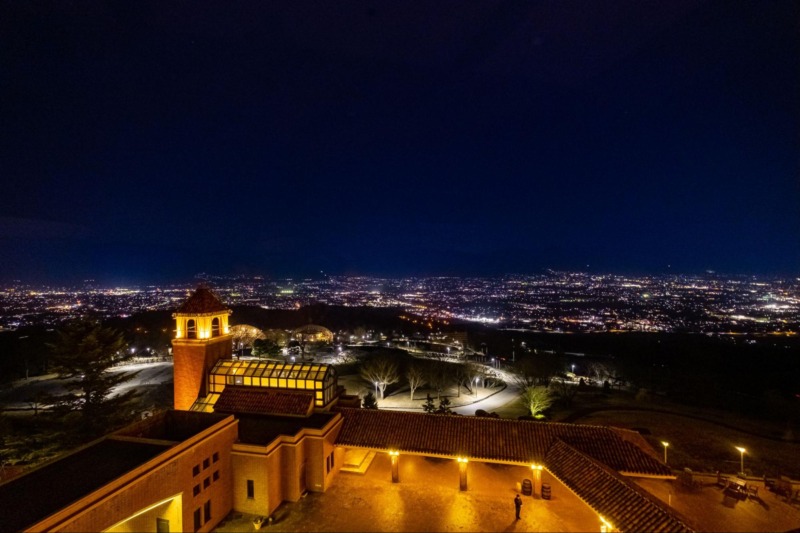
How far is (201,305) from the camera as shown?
72.8 feet

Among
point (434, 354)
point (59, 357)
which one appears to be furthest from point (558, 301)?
point (59, 357)

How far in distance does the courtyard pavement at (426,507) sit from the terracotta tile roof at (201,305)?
10989 millimetres

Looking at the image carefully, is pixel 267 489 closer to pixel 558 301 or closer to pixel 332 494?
pixel 332 494

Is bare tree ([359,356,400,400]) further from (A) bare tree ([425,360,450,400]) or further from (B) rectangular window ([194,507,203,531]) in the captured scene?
(B) rectangular window ([194,507,203,531])

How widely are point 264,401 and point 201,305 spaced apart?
6843mm

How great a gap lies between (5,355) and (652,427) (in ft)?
222

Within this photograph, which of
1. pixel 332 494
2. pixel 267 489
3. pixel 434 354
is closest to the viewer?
pixel 267 489

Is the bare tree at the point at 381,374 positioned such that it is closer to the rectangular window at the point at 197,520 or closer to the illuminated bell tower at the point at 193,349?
the illuminated bell tower at the point at 193,349

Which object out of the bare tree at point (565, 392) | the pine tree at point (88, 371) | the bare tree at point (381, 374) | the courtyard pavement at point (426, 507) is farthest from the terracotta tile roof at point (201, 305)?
the bare tree at point (565, 392)

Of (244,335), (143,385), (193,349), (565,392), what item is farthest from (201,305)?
(244,335)

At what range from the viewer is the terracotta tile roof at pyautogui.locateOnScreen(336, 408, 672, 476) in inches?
639

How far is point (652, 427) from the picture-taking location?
28438mm

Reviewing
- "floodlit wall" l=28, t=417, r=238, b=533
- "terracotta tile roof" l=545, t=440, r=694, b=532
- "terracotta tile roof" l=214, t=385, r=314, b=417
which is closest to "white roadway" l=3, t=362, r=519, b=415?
"terracotta tile roof" l=214, t=385, r=314, b=417

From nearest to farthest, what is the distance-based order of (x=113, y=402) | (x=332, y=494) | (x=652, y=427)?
(x=332, y=494) → (x=113, y=402) → (x=652, y=427)
